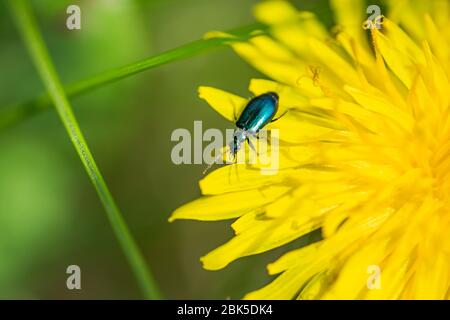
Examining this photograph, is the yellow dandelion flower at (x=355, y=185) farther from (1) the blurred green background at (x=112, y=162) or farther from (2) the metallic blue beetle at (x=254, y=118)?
(1) the blurred green background at (x=112, y=162)

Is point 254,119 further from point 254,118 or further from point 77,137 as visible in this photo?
point 77,137

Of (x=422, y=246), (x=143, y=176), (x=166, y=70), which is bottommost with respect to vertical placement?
(x=422, y=246)

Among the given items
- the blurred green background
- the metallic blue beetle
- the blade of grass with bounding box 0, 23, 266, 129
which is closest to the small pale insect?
the metallic blue beetle

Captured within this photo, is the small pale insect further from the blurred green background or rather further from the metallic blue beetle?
the blurred green background

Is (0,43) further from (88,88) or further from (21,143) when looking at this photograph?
(88,88)

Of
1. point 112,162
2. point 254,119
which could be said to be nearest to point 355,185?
point 254,119

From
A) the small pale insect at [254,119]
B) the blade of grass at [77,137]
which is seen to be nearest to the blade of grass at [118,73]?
the blade of grass at [77,137]

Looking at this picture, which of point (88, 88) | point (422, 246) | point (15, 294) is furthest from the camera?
point (15, 294)

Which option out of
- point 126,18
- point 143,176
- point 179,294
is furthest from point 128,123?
point 179,294
